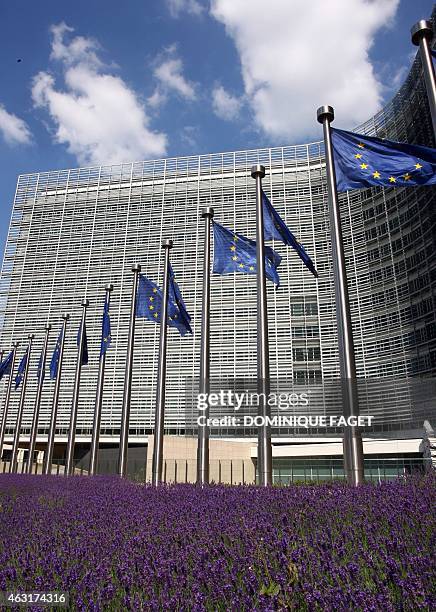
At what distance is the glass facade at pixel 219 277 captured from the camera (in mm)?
49031

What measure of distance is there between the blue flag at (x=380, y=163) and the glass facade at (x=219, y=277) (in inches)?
1342

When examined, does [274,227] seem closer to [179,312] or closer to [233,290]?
[179,312]

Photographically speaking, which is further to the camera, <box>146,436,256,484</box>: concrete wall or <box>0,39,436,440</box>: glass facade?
<box>0,39,436,440</box>: glass facade

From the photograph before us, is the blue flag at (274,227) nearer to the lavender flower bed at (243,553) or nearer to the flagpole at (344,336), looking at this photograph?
the flagpole at (344,336)

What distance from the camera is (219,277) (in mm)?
60312

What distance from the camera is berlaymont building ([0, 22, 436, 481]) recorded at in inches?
1683

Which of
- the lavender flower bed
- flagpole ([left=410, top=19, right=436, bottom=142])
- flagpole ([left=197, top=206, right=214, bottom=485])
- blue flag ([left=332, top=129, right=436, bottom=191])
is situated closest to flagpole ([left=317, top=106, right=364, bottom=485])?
blue flag ([left=332, top=129, right=436, bottom=191])

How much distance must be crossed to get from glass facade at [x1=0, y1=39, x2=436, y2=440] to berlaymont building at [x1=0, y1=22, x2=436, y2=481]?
0.55 ft

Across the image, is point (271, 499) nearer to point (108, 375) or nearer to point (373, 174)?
point (373, 174)

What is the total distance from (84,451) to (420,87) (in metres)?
54.1

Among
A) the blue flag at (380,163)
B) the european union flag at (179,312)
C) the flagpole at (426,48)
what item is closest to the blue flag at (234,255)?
the european union flag at (179,312)

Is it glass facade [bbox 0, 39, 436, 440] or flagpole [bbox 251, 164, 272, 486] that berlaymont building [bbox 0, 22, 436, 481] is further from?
flagpole [bbox 251, 164, 272, 486]

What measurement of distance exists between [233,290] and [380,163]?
156ft

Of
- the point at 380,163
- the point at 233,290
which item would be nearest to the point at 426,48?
the point at 380,163
